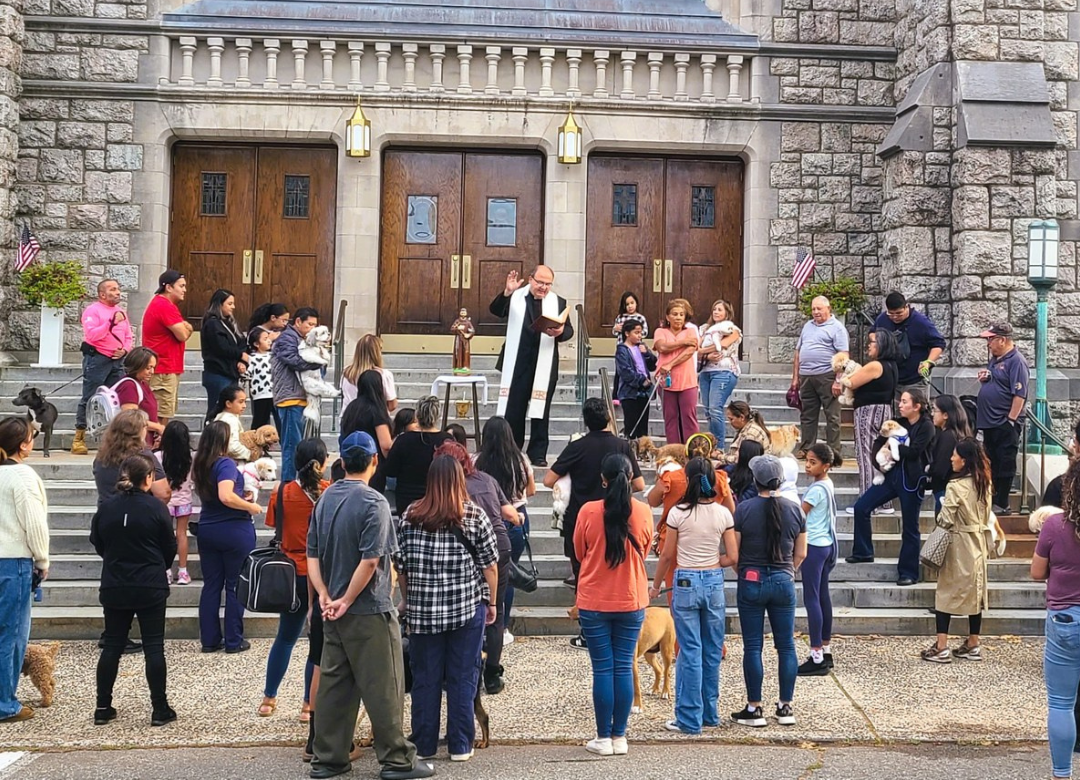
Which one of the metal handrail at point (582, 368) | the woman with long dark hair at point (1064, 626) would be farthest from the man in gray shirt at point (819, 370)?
the woman with long dark hair at point (1064, 626)

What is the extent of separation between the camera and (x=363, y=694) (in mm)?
6152

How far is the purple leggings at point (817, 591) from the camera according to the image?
8.05 metres

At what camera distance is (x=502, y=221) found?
1697cm

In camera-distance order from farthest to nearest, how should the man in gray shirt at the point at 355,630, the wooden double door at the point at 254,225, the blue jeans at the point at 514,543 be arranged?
the wooden double door at the point at 254,225 → the blue jeans at the point at 514,543 → the man in gray shirt at the point at 355,630

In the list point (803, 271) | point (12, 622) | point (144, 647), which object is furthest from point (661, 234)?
point (12, 622)

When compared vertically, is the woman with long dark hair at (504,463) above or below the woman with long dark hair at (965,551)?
above

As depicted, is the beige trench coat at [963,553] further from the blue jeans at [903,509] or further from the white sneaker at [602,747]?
the white sneaker at [602,747]

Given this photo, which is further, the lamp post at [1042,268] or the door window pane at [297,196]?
the door window pane at [297,196]

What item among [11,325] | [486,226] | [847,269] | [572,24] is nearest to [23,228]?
[11,325]

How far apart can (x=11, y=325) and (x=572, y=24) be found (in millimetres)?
8531

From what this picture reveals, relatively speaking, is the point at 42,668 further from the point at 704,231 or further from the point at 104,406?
the point at 704,231

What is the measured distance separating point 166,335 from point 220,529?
396 cm

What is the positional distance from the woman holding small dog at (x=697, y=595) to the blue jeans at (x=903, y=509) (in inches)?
126

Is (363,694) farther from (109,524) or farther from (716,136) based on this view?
(716,136)
